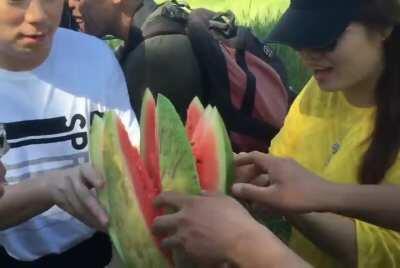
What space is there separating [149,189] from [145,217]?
0.33 ft

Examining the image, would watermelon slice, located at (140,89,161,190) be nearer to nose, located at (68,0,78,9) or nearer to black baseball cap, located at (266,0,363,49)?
black baseball cap, located at (266,0,363,49)

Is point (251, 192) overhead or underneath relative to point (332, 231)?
overhead

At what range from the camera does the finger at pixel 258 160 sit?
233 cm

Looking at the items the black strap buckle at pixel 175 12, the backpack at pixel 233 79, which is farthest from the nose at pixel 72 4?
the black strap buckle at pixel 175 12

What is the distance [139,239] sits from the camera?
83.6 inches

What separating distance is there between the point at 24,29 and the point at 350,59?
92 cm

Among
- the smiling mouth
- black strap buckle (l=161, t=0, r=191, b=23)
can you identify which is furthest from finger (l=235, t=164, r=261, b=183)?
the smiling mouth

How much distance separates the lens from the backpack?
3.80 m

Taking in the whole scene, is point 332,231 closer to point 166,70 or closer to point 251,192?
point 251,192

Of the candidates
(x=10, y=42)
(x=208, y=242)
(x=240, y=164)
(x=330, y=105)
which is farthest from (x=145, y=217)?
(x=330, y=105)

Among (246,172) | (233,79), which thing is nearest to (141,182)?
(246,172)

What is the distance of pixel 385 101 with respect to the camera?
266 cm

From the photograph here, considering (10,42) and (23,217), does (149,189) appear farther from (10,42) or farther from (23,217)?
(10,42)

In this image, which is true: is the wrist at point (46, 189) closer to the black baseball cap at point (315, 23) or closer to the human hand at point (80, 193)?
the human hand at point (80, 193)
